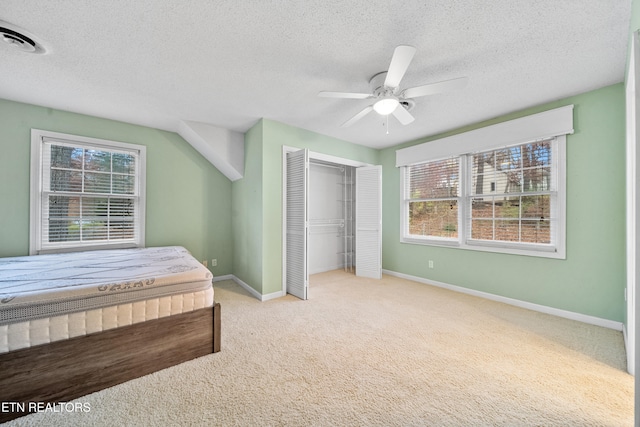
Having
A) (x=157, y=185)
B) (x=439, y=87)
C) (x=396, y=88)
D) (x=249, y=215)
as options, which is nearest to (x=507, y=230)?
(x=439, y=87)

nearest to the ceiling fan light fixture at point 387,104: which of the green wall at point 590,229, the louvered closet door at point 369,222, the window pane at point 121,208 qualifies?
the green wall at point 590,229

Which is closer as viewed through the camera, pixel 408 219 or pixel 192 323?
pixel 192 323

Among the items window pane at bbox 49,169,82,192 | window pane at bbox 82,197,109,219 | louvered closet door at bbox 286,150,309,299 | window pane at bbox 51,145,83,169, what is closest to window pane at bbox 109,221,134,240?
window pane at bbox 82,197,109,219

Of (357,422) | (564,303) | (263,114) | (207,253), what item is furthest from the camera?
(207,253)

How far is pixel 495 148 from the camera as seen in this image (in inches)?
128

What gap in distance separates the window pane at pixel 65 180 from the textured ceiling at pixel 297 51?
822mm

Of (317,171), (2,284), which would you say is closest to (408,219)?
(317,171)

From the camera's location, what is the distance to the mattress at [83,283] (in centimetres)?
149

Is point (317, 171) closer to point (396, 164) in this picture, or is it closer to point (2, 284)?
point (396, 164)

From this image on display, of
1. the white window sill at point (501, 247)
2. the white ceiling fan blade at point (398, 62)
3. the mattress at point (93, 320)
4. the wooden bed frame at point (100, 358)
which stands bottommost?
the wooden bed frame at point (100, 358)

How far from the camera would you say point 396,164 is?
14.7 ft

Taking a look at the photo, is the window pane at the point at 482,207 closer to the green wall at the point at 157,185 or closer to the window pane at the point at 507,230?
the window pane at the point at 507,230

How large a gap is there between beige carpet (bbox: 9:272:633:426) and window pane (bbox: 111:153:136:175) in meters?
2.67

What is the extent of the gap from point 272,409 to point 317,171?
4.00 meters
